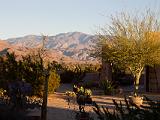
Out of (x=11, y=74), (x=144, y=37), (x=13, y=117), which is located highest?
(x=144, y=37)

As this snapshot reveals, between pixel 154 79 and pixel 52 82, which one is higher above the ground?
pixel 154 79

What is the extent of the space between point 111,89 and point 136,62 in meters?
3.00

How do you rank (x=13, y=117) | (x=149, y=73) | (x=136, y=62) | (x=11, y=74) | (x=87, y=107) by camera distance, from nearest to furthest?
(x=13, y=117) → (x=87, y=107) → (x=11, y=74) → (x=136, y=62) → (x=149, y=73)

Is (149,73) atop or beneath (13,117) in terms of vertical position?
atop

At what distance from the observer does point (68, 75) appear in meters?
39.9

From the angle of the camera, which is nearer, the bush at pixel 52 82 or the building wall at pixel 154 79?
the bush at pixel 52 82

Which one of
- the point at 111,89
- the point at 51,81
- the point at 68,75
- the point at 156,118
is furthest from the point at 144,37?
the point at 156,118

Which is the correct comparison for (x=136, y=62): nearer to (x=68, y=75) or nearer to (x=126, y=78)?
(x=126, y=78)

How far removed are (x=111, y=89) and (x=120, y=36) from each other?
3.28 meters

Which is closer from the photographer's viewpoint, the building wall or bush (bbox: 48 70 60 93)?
bush (bbox: 48 70 60 93)

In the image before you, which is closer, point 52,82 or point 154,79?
point 52,82

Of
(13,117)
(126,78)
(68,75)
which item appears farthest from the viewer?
(68,75)

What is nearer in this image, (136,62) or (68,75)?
(136,62)

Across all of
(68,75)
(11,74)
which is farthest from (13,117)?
(68,75)
